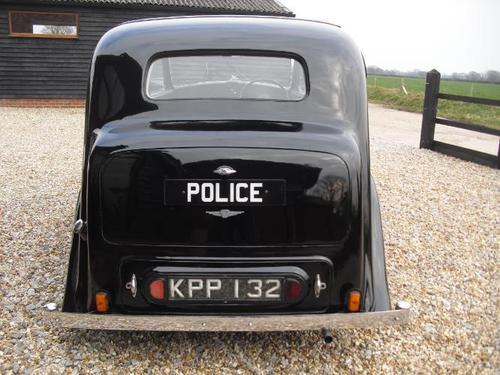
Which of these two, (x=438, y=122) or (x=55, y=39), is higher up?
(x=55, y=39)

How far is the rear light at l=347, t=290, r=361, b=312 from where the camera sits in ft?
8.08

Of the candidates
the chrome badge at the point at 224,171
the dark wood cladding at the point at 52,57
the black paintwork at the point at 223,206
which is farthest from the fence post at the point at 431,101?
the dark wood cladding at the point at 52,57

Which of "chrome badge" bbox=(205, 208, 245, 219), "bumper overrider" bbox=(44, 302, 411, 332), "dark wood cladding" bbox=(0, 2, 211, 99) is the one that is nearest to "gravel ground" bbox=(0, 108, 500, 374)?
"bumper overrider" bbox=(44, 302, 411, 332)

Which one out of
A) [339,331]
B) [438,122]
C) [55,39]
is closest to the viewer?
[339,331]

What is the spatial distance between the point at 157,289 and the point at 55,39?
47.4ft

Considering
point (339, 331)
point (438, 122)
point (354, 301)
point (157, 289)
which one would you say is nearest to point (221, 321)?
point (157, 289)

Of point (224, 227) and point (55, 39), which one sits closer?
point (224, 227)

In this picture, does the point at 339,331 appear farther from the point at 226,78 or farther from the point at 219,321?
the point at 226,78

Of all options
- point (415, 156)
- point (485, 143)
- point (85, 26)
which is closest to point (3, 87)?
point (85, 26)

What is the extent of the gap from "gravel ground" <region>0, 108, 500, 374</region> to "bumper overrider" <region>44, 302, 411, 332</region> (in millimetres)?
386

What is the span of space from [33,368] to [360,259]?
1855mm

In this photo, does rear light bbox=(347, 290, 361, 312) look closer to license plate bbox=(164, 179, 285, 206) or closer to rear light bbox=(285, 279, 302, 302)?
rear light bbox=(285, 279, 302, 302)

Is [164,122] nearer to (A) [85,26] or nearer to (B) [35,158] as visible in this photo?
(B) [35,158]

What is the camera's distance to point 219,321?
2.36 metres
